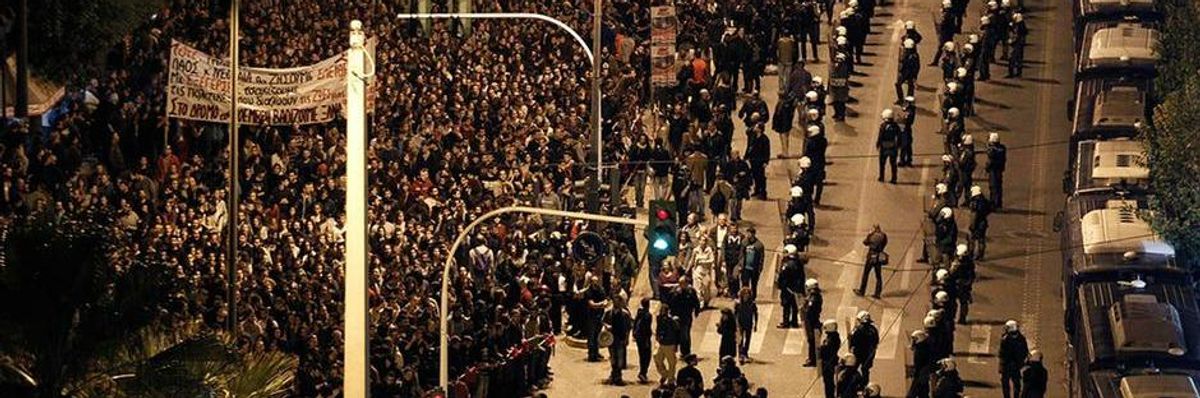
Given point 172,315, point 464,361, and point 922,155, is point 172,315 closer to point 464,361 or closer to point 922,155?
point 464,361

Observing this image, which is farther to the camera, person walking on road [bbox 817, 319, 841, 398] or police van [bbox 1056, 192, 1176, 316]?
person walking on road [bbox 817, 319, 841, 398]

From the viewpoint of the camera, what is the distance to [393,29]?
57062 millimetres

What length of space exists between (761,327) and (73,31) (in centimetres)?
1081

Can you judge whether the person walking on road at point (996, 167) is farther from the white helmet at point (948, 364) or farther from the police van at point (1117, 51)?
the white helmet at point (948, 364)

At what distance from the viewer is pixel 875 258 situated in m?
48.0

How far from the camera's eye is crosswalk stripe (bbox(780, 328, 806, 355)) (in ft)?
152

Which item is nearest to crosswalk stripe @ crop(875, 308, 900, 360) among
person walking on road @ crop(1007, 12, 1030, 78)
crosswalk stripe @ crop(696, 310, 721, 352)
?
crosswalk stripe @ crop(696, 310, 721, 352)

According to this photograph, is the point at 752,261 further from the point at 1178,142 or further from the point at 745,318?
the point at 1178,142

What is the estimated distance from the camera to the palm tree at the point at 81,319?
21.8 m

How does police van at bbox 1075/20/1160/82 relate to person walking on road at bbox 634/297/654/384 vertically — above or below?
above

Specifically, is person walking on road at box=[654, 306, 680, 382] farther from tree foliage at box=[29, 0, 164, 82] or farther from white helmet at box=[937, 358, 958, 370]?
tree foliage at box=[29, 0, 164, 82]

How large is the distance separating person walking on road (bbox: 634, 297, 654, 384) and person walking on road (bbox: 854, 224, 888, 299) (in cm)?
463

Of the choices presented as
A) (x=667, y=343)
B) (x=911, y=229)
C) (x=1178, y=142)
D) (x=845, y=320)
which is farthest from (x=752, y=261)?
(x=1178, y=142)

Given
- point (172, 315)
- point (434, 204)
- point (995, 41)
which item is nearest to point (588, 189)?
point (434, 204)
